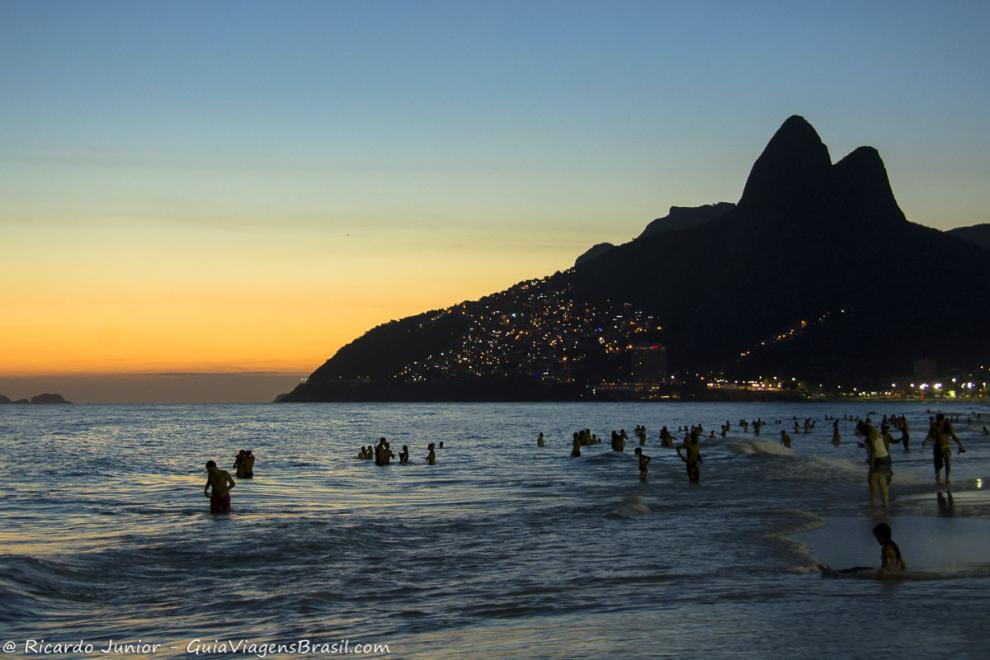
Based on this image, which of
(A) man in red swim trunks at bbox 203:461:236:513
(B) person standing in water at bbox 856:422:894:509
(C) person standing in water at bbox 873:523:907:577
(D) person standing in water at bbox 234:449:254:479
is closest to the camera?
(C) person standing in water at bbox 873:523:907:577

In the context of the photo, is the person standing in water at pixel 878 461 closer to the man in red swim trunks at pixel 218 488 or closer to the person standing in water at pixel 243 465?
the man in red swim trunks at pixel 218 488

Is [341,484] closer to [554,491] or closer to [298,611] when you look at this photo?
[554,491]

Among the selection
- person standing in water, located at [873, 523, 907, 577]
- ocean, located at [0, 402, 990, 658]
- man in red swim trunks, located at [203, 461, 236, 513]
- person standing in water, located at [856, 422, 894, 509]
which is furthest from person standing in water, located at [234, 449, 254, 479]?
person standing in water, located at [873, 523, 907, 577]

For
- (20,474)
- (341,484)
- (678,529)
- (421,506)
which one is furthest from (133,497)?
(678,529)

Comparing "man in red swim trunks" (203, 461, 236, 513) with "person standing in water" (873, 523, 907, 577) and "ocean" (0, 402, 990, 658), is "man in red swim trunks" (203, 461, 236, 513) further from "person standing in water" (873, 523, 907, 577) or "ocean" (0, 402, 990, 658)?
"person standing in water" (873, 523, 907, 577)

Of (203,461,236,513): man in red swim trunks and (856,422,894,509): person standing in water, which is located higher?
(856,422,894,509): person standing in water

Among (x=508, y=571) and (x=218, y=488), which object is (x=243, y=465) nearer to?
(x=218, y=488)

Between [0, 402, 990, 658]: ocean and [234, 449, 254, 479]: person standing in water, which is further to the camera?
[234, 449, 254, 479]: person standing in water

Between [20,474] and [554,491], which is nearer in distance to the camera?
[554,491]
